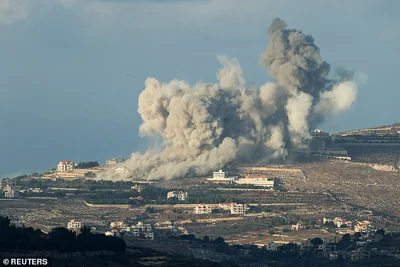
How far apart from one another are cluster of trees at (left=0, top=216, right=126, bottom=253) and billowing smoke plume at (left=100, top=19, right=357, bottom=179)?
5234 cm

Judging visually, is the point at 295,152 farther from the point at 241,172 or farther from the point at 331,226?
the point at 331,226

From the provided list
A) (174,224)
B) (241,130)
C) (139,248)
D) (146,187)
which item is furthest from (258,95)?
(139,248)

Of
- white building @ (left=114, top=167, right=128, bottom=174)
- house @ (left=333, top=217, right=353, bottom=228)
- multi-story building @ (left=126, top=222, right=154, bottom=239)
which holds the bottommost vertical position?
multi-story building @ (left=126, top=222, right=154, bottom=239)

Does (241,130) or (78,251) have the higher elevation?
(241,130)

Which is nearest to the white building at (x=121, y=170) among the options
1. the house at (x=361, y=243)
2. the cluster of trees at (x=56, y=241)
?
the house at (x=361, y=243)

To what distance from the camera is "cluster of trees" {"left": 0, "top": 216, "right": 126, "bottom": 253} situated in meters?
86.4

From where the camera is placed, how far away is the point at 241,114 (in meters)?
147

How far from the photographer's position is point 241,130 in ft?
482

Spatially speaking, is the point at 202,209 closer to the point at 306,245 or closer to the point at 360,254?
the point at 306,245

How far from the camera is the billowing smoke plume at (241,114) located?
14538cm

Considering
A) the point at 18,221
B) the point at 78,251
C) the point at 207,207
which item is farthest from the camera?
the point at 207,207

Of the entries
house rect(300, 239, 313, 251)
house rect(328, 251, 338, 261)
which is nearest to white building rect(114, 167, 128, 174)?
house rect(300, 239, 313, 251)

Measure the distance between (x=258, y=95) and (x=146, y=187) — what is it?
12439 millimetres

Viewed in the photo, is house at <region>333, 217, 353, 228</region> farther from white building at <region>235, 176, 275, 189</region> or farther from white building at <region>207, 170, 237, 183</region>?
white building at <region>207, 170, 237, 183</region>
